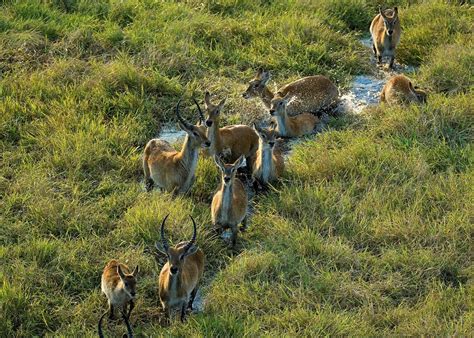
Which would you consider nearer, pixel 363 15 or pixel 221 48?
pixel 221 48

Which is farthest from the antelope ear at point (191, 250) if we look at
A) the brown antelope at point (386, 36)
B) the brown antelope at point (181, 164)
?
the brown antelope at point (386, 36)

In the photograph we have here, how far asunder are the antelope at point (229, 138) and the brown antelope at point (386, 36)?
8.40 feet

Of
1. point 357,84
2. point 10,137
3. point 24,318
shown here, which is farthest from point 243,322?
point 357,84

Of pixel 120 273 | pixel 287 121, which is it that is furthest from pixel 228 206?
pixel 287 121

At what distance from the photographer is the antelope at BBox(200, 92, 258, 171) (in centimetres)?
800

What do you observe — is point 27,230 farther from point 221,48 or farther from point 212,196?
point 221,48

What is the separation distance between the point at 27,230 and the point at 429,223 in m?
3.51

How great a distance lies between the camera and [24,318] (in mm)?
5957

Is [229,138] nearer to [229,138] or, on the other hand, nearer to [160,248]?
[229,138]

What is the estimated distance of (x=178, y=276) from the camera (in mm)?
5906

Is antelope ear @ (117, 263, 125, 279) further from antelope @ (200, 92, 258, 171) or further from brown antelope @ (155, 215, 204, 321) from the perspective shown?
antelope @ (200, 92, 258, 171)

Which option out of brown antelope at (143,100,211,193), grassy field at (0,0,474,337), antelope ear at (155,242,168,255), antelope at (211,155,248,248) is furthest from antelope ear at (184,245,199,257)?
brown antelope at (143,100,211,193)

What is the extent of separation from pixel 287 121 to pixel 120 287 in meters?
3.47

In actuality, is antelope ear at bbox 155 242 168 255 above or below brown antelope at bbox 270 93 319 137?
above
